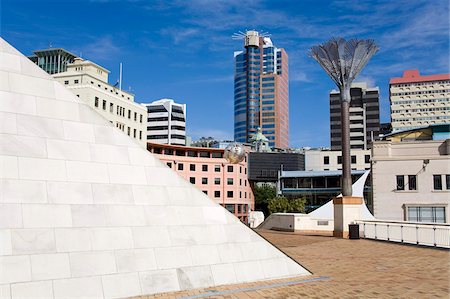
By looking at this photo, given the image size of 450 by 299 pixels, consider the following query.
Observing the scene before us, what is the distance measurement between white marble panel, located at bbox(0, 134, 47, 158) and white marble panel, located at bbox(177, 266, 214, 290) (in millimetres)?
4457

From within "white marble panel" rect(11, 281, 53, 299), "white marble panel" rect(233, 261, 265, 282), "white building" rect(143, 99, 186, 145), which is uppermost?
"white building" rect(143, 99, 186, 145)

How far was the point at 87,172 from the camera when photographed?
10.3 metres

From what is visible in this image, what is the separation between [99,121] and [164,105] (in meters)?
135

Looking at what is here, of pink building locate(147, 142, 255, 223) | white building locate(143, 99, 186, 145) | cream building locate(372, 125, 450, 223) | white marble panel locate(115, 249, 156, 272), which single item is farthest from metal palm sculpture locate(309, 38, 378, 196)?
white building locate(143, 99, 186, 145)

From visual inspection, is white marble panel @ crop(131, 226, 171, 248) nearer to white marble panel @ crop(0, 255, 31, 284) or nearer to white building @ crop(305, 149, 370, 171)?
white marble panel @ crop(0, 255, 31, 284)

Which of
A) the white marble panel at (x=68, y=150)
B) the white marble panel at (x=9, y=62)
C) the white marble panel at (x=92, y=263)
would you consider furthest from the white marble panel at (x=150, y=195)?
the white marble panel at (x=9, y=62)

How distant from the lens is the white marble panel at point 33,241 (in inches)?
331

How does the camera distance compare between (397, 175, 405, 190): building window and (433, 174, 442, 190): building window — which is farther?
(397, 175, 405, 190): building window

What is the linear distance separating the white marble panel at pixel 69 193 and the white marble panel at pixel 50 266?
1.38 m

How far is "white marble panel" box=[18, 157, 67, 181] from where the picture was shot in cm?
943

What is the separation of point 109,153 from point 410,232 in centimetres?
1786

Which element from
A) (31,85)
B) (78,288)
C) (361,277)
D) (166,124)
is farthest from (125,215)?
(166,124)

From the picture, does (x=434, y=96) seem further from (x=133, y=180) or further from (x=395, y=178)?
(x=133, y=180)

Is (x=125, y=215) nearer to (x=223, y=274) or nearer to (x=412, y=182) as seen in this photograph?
(x=223, y=274)
